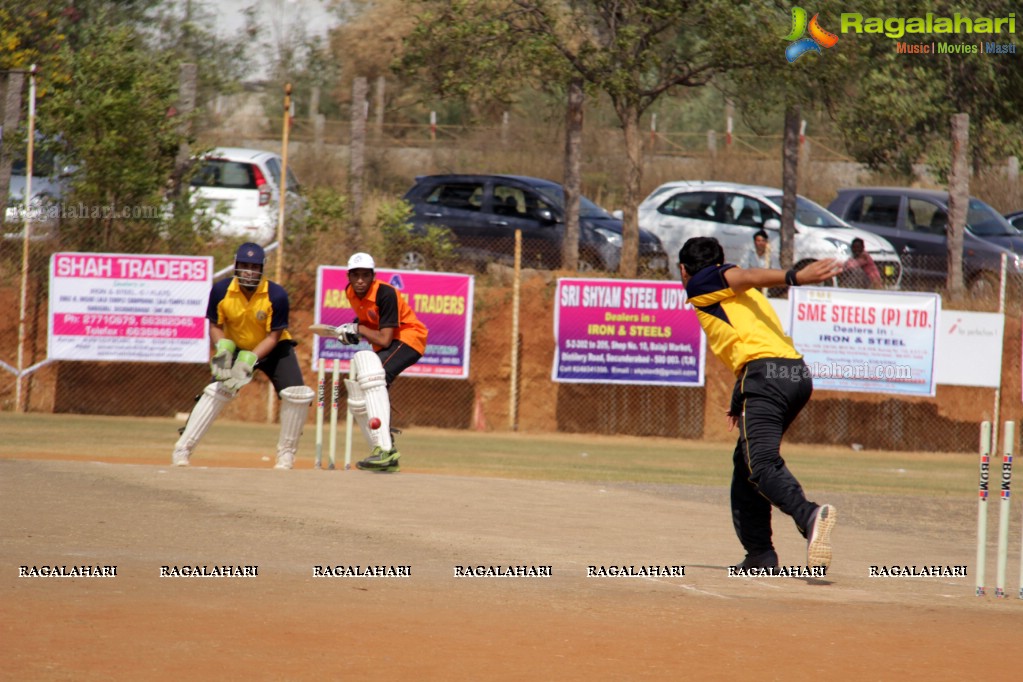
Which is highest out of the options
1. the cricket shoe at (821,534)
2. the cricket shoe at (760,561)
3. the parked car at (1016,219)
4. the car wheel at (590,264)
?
the parked car at (1016,219)

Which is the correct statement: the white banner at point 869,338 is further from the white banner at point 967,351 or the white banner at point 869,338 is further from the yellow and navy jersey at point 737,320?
the yellow and navy jersey at point 737,320

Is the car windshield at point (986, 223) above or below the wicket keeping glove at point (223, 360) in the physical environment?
above

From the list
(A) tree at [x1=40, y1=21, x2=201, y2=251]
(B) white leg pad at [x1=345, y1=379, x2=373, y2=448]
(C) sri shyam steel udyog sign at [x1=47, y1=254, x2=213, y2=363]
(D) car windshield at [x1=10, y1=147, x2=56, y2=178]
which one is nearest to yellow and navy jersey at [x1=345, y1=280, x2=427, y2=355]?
(B) white leg pad at [x1=345, y1=379, x2=373, y2=448]

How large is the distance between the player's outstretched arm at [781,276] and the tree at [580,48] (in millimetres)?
14926

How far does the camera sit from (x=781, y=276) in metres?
7.39

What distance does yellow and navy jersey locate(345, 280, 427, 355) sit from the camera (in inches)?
484

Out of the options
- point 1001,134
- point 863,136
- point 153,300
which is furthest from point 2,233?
point 1001,134

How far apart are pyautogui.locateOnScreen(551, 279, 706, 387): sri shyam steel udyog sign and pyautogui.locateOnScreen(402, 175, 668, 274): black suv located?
237cm

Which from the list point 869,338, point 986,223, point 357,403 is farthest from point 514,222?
point 357,403

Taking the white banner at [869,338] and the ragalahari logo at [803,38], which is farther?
the ragalahari logo at [803,38]

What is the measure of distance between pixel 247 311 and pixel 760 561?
5.97m

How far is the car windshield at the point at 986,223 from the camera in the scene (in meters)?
24.6

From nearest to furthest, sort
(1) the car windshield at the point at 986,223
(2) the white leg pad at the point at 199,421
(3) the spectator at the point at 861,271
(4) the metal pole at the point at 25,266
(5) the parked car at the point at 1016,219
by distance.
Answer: (2) the white leg pad at the point at 199,421 → (4) the metal pole at the point at 25,266 → (3) the spectator at the point at 861,271 → (1) the car windshield at the point at 986,223 → (5) the parked car at the point at 1016,219

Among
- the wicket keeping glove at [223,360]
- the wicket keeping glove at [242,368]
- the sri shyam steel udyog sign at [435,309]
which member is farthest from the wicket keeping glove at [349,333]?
the sri shyam steel udyog sign at [435,309]
